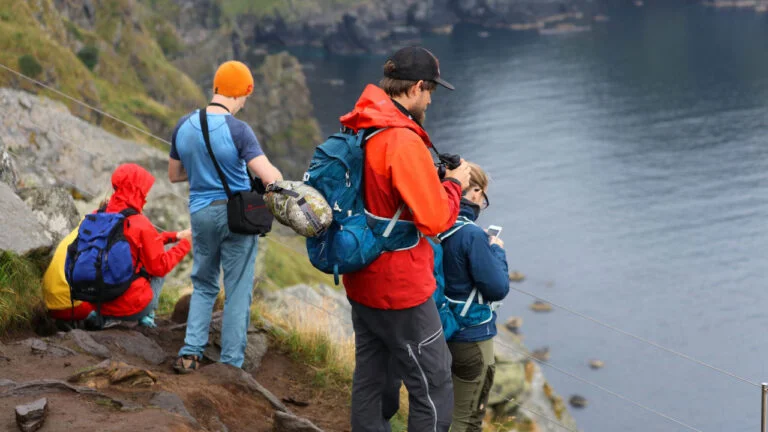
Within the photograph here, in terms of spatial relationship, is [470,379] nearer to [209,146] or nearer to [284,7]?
[209,146]

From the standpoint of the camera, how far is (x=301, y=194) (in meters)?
4.86

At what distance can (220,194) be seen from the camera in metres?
6.68

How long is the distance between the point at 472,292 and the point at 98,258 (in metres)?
3.21

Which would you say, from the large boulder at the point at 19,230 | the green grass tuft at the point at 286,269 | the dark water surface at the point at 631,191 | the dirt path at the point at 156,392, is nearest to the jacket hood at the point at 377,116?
the dirt path at the point at 156,392

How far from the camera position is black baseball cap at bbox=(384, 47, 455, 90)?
5.00 m

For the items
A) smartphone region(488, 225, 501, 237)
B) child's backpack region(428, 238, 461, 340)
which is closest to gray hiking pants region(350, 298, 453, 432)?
child's backpack region(428, 238, 461, 340)

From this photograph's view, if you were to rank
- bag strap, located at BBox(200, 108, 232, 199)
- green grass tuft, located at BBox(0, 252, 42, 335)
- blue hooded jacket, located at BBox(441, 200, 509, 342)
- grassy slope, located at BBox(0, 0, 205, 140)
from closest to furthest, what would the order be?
blue hooded jacket, located at BBox(441, 200, 509, 342)
bag strap, located at BBox(200, 108, 232, 199)
green grass tuft, located at BBox(0, 252, 42, 335)
grassy slope, located at BBox(0, 0, 205, 140)

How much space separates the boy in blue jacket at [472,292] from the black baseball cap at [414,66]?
3.63ft

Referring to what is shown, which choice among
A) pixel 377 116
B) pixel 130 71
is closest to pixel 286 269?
pixel 377 116

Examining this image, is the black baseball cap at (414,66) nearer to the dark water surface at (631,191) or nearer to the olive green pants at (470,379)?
the olive green pants at (470,379)

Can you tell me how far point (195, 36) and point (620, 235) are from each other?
83.9 meters

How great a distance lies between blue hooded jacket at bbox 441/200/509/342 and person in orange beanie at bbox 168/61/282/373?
4.87ft

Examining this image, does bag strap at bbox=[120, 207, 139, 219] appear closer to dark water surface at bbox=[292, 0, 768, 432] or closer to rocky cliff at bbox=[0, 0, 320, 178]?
rocky cliff at bbox=[0, 0, 320, 178]

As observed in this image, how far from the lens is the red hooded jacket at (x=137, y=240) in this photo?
7.13 meters
